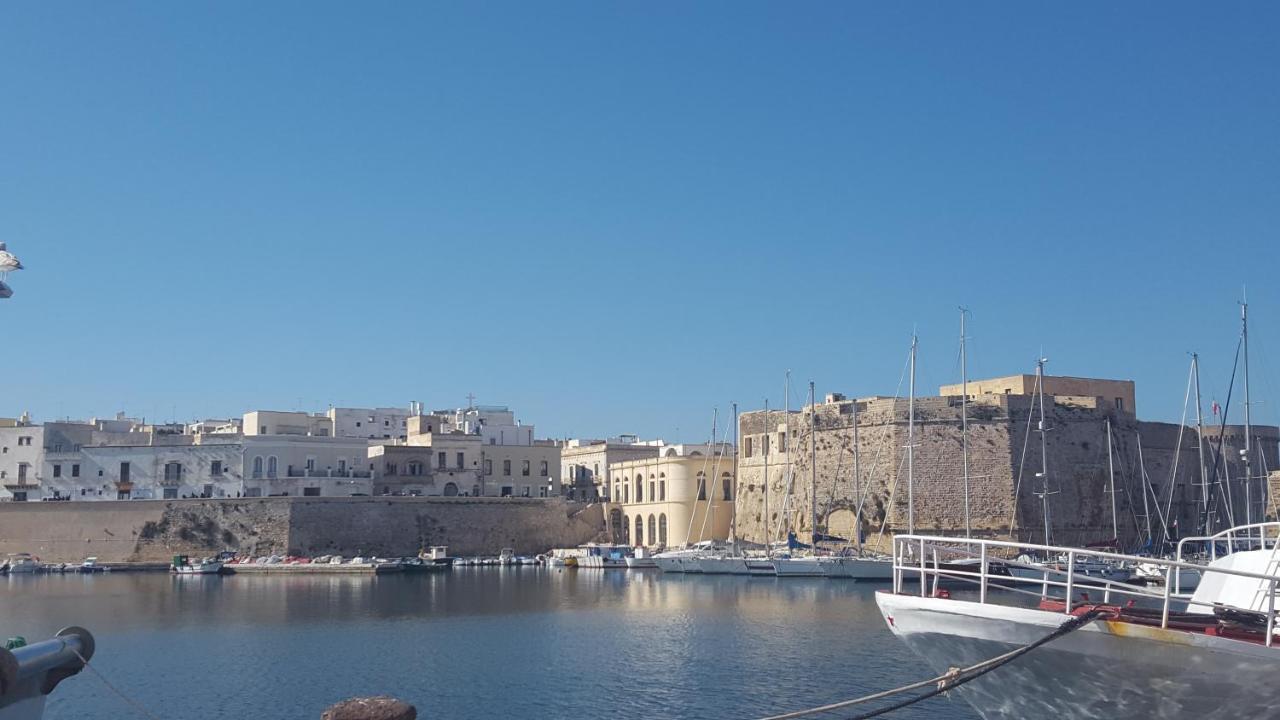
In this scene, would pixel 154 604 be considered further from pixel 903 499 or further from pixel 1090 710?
pixel 1090 710

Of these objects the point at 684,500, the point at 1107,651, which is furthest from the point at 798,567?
the point at 1107,651

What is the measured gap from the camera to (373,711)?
31.9 feet

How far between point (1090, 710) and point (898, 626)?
1882mm

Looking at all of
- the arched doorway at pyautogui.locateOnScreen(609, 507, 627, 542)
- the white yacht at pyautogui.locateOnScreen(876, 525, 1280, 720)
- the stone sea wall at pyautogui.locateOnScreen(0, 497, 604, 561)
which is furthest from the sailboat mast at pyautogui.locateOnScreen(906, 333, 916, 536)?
the white yacht at pyautogui.locateOnScreen(876, 525, 1280, 720)

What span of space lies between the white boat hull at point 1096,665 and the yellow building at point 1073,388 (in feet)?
121

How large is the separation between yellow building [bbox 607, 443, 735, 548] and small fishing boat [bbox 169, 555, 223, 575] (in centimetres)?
1842

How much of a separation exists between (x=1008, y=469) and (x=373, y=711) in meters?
36.7

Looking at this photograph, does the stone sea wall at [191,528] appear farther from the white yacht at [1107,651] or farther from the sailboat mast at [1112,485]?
the white yacht at [1107,651]

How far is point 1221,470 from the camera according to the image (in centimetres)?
4716

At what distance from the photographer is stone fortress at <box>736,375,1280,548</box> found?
43281 millimetres

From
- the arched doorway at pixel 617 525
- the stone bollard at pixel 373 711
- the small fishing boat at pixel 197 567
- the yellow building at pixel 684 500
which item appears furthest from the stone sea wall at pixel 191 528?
the stone bollard at pixel 373 711

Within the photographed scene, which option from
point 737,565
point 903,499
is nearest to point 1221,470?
point 903,499

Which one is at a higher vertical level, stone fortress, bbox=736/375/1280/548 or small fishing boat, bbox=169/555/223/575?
stone fortress, bbox=736/375/1280/548

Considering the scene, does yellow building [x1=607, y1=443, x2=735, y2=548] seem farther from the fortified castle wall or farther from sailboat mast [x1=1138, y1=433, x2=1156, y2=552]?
sailboat mast [x1=1138, y1=433, x2=1156, y2=552]
